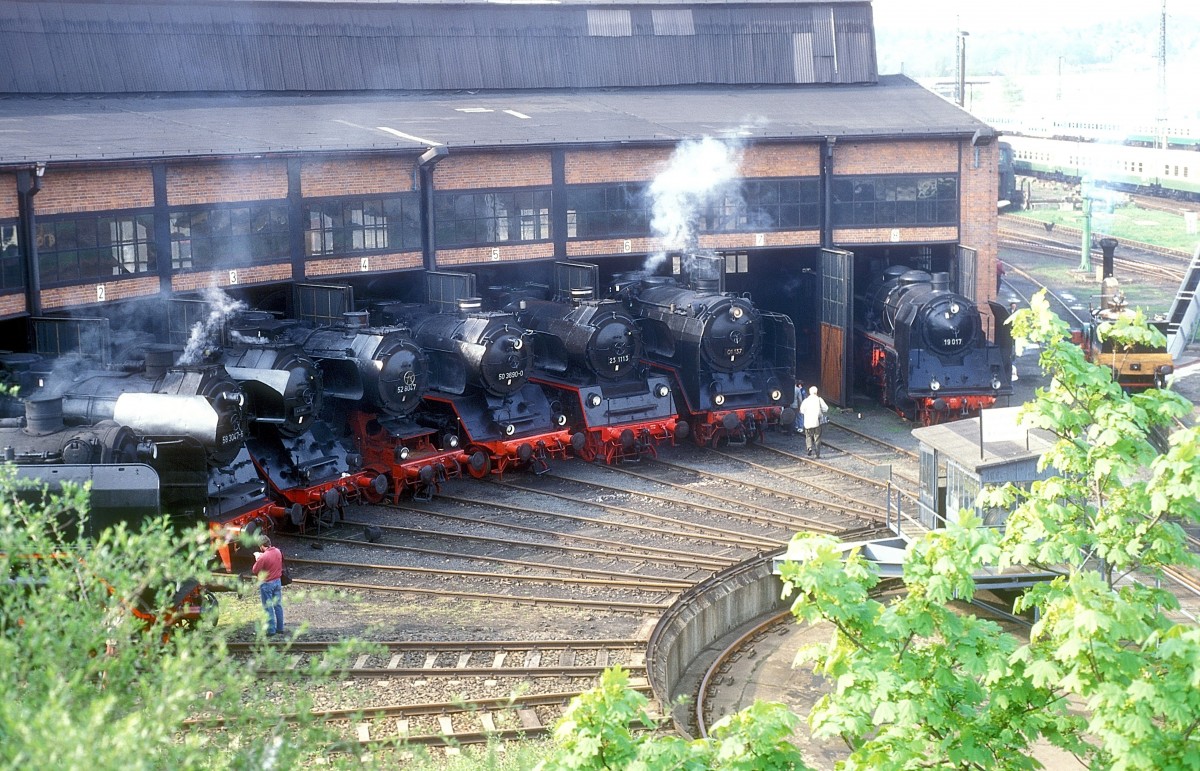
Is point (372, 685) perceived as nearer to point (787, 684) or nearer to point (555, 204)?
point (787, 684)

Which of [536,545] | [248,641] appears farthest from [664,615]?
[248,641]

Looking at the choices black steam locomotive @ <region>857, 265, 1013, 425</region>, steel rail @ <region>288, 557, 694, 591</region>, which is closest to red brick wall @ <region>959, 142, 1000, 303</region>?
black steam locomotive @ <region>857, 265, 1013, 425</region>

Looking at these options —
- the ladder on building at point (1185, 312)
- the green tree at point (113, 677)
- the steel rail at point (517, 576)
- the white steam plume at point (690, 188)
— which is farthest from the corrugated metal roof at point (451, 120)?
the green tree at point (113, 677)

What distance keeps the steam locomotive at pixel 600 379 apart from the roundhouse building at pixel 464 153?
2353 millimetres

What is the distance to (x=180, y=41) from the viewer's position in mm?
29516

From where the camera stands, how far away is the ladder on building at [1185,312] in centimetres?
3253

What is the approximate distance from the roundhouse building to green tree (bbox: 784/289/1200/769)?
1597 cm

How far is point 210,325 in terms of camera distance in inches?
864

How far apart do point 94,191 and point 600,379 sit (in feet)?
29.7

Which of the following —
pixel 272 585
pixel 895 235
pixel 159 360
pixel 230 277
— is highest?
pixel 895 235

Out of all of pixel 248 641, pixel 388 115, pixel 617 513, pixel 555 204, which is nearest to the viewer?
pixel 248 641

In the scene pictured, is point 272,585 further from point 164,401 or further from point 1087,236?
point 1087,236

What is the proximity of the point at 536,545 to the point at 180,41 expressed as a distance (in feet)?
51.7

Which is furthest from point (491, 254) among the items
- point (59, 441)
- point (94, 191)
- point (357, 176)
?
point (59, 441)
